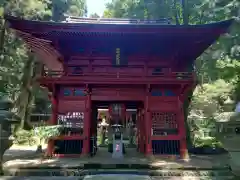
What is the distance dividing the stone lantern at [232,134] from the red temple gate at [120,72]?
4729mm

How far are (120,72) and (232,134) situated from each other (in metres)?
6.69

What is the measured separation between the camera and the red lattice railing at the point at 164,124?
11945 mm

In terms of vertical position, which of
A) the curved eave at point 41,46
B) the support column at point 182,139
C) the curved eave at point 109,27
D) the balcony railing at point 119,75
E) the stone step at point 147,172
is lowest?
the stone step at point 147,172

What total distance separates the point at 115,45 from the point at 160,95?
316cm

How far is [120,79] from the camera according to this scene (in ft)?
37.5

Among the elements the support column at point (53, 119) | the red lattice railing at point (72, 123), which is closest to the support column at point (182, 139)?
the red lattice railing at point (72, 123)

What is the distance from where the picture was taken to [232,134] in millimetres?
6625

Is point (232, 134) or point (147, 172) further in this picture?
point (147, 172)

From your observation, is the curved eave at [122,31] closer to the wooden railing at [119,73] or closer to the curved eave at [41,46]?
the curved eave at [41,46]

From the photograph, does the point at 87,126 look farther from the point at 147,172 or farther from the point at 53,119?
the point at 147,172

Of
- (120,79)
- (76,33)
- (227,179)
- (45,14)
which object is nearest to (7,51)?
(45,14)

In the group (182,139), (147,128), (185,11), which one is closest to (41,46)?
(147,128)

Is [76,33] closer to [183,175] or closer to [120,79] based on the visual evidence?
[120,79]

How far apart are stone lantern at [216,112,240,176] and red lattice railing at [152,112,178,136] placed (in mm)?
5053
